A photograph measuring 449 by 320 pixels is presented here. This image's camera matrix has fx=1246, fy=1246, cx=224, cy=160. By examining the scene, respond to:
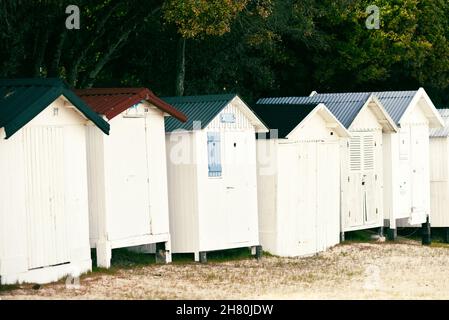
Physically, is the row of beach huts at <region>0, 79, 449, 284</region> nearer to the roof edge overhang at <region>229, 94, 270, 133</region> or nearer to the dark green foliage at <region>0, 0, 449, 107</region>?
the roof edge overhang at <region>229, 94, 270, 133</region>

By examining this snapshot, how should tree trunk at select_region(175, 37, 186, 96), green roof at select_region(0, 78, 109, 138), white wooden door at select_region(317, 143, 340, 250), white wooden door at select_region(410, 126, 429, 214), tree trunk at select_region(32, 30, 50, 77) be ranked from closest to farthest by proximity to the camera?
green roof at select_region(0, 78, 109, 138)
white wooden door at select_region(317, 143, 340, 250)
tree trunk at select_region(32, 30, 50, 77)
white wooden door at select_region(410, 126, 429, 214)
tree trunk at select_region(175, 37, 186, 96)

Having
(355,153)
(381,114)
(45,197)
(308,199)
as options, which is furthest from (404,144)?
(45,197)

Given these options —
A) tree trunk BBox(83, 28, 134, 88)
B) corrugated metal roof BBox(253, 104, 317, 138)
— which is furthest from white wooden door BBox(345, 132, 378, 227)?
tree trunk BBox(83, 28, 134, 88)

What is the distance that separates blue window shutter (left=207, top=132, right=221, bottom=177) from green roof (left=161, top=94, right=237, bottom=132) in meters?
0.39

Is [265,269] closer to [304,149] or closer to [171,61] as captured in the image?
[304,149]

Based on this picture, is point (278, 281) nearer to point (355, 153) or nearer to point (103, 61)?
point (355, 153)

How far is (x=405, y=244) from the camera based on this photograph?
3100 cm

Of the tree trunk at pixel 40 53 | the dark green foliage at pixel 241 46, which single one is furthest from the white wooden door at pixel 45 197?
the tree trunk at pixel 40 53

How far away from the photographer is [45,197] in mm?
21266

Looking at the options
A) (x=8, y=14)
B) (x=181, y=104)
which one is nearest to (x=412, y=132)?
(x=181, y=104)

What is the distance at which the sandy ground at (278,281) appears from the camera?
2052 cm

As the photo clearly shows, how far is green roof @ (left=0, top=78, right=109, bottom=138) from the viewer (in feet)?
66.6

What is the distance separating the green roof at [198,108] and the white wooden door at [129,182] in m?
1.39
